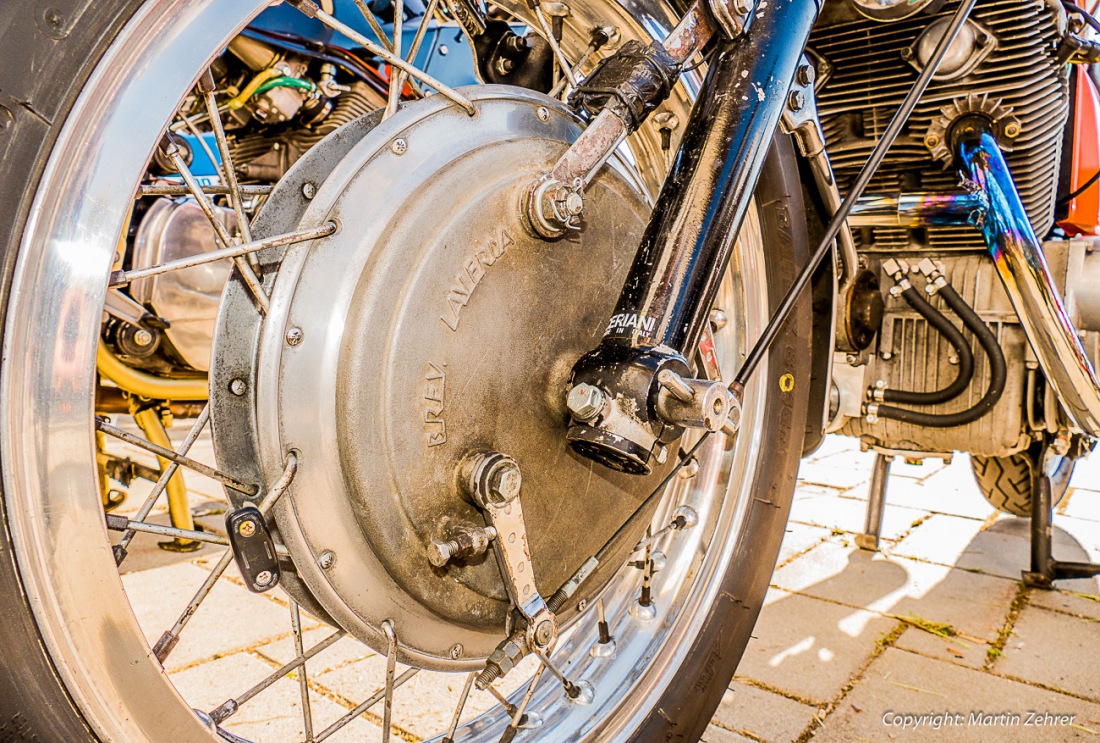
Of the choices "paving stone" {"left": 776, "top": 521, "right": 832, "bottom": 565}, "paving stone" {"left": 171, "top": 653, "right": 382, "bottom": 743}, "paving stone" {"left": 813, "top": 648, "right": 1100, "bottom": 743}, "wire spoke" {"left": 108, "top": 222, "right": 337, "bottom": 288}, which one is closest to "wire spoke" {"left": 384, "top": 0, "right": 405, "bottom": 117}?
"wire spoke" {"left": 108, "top": 222, "right": 337, "bottom": 288}

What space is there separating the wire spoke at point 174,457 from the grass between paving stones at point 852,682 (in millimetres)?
1061

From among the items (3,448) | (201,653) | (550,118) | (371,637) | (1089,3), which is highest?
(1089,3)

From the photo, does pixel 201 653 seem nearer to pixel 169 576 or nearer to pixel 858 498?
pixel 169 576

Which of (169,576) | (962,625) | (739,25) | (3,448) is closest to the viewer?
(3,448)

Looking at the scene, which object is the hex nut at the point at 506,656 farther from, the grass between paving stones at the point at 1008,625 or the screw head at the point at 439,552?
the grass between paving stones at the point at 1008,625

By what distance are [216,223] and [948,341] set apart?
160 cm

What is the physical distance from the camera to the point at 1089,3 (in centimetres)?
A: 196

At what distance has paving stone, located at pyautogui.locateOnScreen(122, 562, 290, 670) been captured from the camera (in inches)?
66.6

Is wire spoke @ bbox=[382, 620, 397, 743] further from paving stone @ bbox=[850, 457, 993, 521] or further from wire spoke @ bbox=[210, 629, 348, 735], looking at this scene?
paving stone @ bbox=[850, 457, 993, 521]

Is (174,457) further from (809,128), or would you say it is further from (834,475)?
(834,475)

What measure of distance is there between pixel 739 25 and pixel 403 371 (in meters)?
0.53

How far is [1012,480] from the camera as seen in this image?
2426 millimetres

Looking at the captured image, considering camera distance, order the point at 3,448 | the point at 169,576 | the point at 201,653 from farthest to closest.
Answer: the point at 169,576 → the point at 201,653 → the point at 3,448

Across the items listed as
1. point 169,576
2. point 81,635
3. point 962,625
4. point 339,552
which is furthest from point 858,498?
point 81,635
